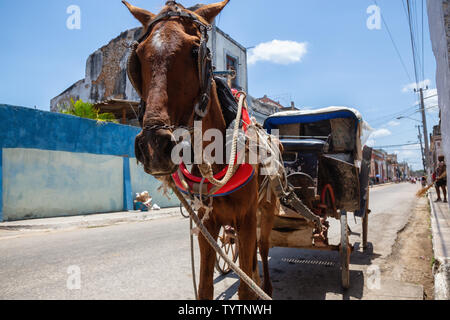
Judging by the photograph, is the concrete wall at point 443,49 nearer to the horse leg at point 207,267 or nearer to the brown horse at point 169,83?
the brown horse at point 169,83

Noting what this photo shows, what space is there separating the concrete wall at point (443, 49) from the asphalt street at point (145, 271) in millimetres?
2481

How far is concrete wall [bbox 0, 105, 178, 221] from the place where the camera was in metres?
9.45

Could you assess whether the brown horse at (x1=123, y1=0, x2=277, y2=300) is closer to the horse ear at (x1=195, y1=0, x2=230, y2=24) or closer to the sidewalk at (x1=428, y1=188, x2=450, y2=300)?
the horse ear at (x1=195, y1=0, x2=230, y2=24)

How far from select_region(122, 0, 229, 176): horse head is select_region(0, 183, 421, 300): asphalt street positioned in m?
2.52

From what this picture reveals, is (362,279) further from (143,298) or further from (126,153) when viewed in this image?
(126,153)

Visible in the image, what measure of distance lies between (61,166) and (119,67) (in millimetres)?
11983

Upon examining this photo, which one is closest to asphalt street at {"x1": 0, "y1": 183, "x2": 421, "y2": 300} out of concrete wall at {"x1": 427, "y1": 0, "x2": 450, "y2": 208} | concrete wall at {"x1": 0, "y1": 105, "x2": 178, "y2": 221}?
concrete wall at {"x1": 427, "y1": 0, "x2": 450, "y2": 208}

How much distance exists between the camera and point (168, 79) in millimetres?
1510

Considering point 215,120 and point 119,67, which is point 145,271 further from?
point 119,67

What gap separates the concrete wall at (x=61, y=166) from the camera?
9.45m

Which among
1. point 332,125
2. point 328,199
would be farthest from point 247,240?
point 332,125

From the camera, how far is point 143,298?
3.30 m
